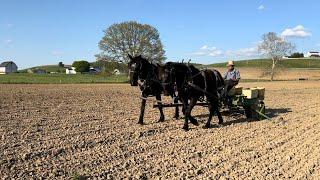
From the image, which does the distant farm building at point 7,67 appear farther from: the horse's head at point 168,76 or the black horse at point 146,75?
the horse's head at point 168,76

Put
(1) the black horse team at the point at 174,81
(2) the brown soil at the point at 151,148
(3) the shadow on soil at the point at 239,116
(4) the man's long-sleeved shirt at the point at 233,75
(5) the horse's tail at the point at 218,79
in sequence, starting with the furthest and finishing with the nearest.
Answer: (4) the man's long-sleeved shirt at the point at 233,75 < (3) the shadow on soil at the point at 239,116 < (5) the horse's tail at the point at 218,79 < (1) the black horse team at the point at 174,81 < (2) the brown soil at the point at 151,148

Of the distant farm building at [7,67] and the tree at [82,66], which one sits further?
the distant farm building at [7,67]

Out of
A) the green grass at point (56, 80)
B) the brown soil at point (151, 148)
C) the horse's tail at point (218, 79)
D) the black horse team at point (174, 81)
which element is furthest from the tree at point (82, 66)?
the black horse team at point (174, 81)

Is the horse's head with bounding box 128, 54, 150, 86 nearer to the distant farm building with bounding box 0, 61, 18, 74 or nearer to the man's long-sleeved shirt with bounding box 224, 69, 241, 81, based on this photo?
the man's long-sleeved shirt with bounding box 224, 69, 241, 81

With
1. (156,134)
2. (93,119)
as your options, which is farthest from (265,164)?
(93,119)

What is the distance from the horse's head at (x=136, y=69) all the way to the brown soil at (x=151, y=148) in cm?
135

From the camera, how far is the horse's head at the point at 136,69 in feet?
43.0

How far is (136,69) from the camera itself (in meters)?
13.1

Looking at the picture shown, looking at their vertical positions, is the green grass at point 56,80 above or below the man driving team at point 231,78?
below

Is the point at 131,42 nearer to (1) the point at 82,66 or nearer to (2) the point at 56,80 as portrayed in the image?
(2) the point at 56,80

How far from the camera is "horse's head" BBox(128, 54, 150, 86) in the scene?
13109 millimetres

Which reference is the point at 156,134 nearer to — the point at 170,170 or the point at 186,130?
the point at 186,130

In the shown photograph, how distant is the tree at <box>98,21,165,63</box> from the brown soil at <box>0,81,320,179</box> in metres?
44.6

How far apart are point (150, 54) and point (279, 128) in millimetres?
46352
